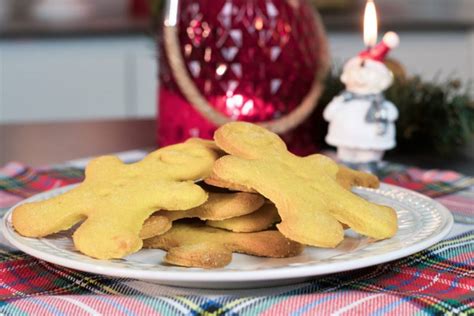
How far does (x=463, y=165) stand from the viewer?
109 centimetres

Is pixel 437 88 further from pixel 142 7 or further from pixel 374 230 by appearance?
pixel 142 7

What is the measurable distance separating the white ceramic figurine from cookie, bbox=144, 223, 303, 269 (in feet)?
1.21

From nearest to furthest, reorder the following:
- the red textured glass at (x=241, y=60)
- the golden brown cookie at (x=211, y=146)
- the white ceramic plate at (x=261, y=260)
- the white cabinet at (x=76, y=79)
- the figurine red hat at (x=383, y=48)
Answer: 1. the white ceramic plate at (x=261, y=260)
2. the golden brown cookie at (x=211, y=146)
3. the figurine red hat at (x=383, y=48)
4. the red textured glass at (x=241, y=60)
5. the white cabinet at (x=76, y=79)

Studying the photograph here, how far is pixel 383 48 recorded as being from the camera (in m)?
0.92

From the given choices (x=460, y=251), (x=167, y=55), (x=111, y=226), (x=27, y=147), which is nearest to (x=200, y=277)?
(x=111, y=226)

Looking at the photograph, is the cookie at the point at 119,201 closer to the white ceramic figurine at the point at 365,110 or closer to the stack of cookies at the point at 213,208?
the stack of cookies at the point at 213,208

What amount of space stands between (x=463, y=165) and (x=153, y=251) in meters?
0.59

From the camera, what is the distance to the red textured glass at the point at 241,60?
1.04 meters

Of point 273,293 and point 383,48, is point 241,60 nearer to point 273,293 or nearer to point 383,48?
point 383,48

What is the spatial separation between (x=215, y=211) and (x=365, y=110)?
392 millimetres

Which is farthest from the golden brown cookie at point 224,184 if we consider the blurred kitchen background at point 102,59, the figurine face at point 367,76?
the blurred kitchen background at point 102,59

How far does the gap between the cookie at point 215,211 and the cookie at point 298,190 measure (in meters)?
0.02

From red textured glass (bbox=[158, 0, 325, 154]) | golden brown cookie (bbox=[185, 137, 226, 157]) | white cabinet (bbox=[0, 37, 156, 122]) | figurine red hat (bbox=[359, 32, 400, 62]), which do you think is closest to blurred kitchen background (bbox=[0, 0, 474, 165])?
white cabinet (bbox=[0, 37, 156, 122])

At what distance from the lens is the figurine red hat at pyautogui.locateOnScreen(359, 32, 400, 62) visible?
35.8 inches
